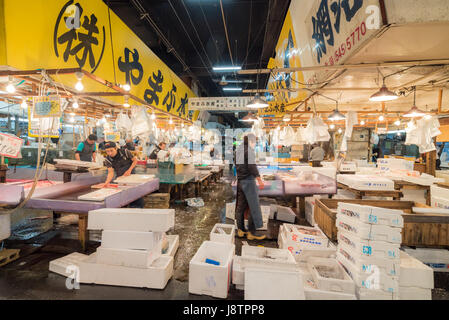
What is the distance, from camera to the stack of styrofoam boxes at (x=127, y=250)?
2.81 metres

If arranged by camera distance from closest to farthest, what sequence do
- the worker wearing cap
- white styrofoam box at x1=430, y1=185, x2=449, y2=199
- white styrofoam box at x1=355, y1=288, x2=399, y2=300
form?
white styrofoam box at x1=355, y1=288, x2=399, y2=300, white styrofoam box at x1=430, y1=185, x2=449, y2=199, the worker wearing cap

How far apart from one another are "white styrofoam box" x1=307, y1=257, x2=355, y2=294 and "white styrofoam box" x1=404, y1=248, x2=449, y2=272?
1.66 metres

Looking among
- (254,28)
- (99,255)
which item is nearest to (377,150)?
(254,28)

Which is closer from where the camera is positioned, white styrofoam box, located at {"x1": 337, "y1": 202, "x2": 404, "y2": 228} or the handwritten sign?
white styrofoam box, located at {"x1": 337, "y1": 202, "x2": 404, "y2": 228}

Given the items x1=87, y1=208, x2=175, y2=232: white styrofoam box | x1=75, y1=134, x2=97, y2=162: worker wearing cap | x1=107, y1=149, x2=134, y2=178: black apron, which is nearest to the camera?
x1=87, y1=208, x2=175, y2=232: white styrofoam box

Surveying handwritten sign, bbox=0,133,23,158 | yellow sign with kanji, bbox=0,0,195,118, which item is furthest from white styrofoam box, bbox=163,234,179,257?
yellow sign with kanji, bbox=0,0,195,118

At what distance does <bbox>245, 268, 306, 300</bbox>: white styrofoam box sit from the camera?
2.27 m

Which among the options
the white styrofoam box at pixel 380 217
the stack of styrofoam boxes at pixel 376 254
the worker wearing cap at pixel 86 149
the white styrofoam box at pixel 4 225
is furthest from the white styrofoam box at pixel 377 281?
the worker wearing cap at pixel 86 149

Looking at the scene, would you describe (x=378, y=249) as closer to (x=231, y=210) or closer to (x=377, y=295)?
(x=377, y=295)

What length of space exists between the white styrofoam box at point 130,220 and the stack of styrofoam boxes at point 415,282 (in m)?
2.93

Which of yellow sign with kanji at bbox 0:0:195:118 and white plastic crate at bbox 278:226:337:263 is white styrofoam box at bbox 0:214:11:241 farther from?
white plastic crate at bbox 278:226:337:263

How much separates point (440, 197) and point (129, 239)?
632 cm

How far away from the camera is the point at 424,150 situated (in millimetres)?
6359

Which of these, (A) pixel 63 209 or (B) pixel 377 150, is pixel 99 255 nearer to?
(A) pixel 63 209
